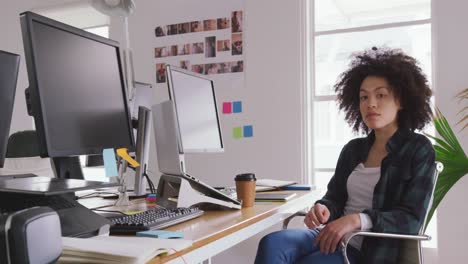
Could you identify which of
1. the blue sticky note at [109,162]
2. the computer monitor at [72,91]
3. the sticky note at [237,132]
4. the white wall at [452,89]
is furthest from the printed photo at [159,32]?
the blue sticky note at [109,162]

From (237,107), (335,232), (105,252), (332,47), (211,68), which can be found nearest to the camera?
(105,252)

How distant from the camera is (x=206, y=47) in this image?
358 cm

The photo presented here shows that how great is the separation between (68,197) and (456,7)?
2.63 metres

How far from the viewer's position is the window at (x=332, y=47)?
320cm

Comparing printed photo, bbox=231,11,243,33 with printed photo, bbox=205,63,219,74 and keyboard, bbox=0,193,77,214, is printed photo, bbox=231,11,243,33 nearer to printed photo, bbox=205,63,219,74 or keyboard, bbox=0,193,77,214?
printed photo, bbox=205,63,219,74

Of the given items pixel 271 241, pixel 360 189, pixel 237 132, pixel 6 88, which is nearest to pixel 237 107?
pixel 237 132

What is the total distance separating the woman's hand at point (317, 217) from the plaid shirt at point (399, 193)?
9 centimetres

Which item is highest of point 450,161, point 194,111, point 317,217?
point 194,111

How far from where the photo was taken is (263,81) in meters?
3.35

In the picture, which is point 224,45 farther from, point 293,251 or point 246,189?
point 293,251

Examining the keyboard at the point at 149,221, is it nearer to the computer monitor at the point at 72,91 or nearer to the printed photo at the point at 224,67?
the computer monitor at the point at 72,91

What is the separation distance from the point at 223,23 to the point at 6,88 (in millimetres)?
2457

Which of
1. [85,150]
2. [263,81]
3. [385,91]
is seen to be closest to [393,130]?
[385,91]

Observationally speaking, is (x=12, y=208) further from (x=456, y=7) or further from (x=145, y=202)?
(x=456, y=7)
